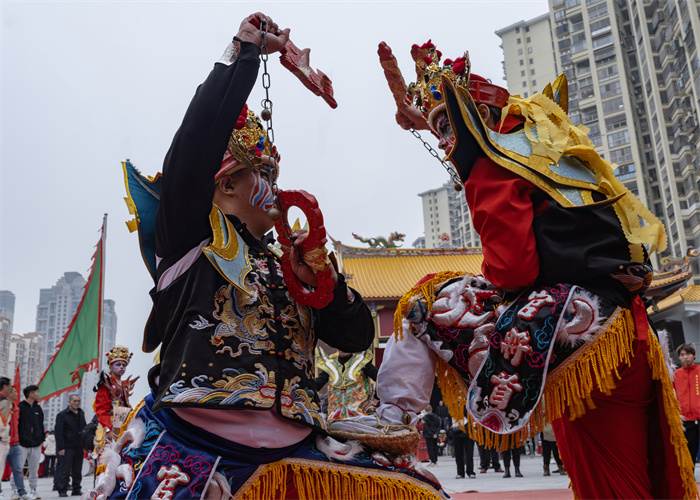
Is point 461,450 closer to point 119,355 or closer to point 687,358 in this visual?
point 687,358

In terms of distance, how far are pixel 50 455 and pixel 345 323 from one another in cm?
1659

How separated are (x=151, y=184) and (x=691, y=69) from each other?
35198 millimetres

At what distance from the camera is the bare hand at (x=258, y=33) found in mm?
1938

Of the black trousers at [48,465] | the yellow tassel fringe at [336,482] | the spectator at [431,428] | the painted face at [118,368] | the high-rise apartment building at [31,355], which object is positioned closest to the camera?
the yellow tassel fringe at [336,482]

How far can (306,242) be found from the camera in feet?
6.38

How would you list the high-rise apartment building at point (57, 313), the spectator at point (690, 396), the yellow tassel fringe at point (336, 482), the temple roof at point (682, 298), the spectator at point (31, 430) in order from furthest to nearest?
1. the high-rise apartment building at point (57, 313)
2. the temple roof at point (682, 298)
3. the spectator at point (31, 430)
4. the spectator at point (690, 396)
5. the yellow tassel fringe at point (336, 482)

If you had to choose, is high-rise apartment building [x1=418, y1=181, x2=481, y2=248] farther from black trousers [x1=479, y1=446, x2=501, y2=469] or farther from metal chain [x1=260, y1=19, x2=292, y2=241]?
metal chain [x1=260, y1=19, x2=292, y2=241]

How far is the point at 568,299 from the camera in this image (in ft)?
6.71

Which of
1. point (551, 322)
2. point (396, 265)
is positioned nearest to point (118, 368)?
point (551, 322)

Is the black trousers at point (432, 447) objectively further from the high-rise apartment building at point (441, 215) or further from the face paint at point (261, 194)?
the high-rise apartment building at point (441, 215)

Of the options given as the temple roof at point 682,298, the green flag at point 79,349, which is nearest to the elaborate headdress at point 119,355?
the green flag at point 79,349

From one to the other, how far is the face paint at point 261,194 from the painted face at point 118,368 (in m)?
6.36

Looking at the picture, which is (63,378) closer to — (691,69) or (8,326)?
(8,326)

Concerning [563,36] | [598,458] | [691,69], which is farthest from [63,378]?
[563,36]
